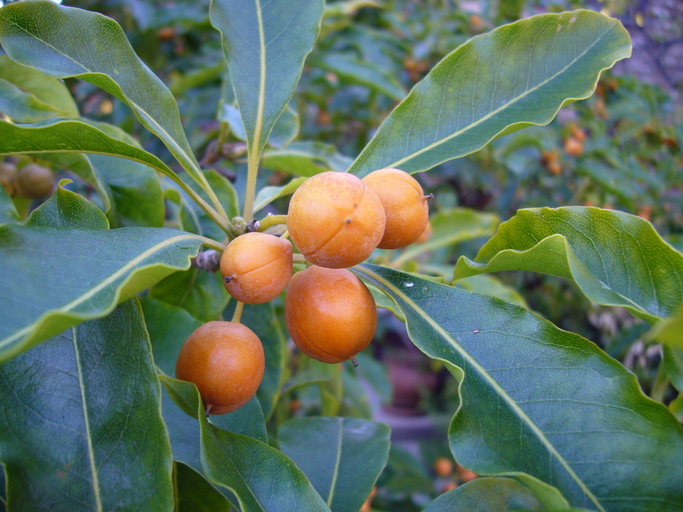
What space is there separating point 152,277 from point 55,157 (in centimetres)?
54

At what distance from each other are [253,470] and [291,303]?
251 mm

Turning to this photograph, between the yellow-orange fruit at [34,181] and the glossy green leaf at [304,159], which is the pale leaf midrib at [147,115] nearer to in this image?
the glossy green leaf at [304,159]

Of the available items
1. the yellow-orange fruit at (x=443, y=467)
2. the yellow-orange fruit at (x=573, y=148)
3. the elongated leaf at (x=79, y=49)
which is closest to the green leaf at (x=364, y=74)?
the elongated leaf at (x=79, y=49)

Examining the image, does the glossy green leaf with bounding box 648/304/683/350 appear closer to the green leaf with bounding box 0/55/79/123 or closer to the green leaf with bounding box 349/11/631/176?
the green leaf with bounding box 349/11/631/176

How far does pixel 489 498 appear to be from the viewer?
755 mm

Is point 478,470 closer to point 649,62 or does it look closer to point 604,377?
point 604,377

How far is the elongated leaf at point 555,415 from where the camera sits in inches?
24.6

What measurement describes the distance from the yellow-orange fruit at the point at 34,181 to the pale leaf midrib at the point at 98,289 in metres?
0.72

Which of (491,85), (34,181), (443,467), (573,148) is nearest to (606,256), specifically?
(491,85)

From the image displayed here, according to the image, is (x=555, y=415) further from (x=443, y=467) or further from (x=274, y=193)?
(x=443, y=467)

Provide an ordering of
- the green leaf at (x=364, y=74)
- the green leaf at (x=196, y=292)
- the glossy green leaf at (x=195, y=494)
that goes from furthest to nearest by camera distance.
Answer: the green leaf at (x=364, y=74), the green leaf at (x=196, y=292), the glossy green leaf at (x=195, y=494)

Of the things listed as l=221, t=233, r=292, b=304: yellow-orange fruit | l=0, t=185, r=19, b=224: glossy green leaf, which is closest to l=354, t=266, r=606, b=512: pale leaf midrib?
l=221, t=233, r=292, b=304: yellow-orange fruit

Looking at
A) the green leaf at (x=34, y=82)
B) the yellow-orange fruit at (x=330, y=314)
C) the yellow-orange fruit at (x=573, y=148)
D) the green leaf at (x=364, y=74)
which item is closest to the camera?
the yellow-orange fruit at (x=330, y=314)

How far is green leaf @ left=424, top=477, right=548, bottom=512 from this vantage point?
0.74 m
